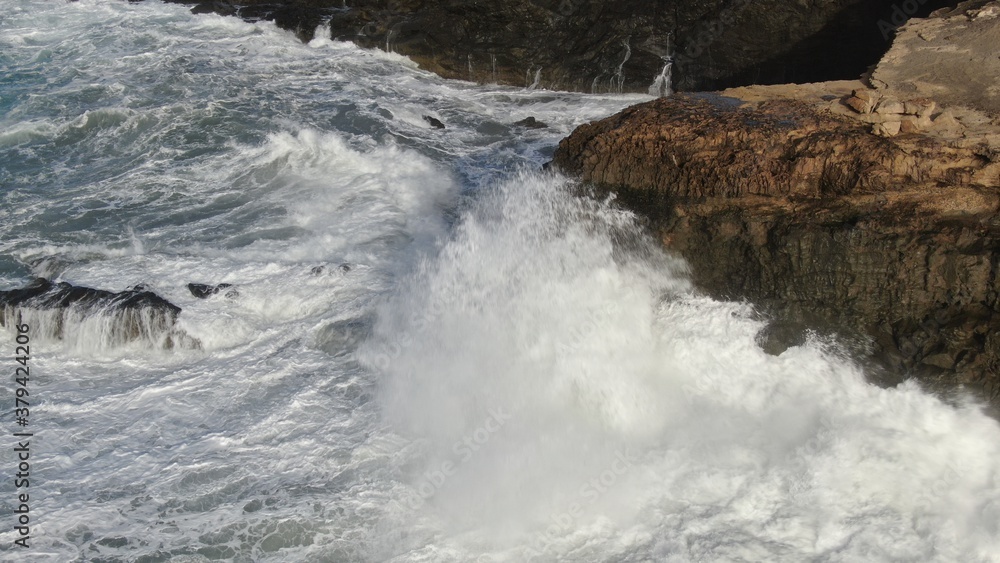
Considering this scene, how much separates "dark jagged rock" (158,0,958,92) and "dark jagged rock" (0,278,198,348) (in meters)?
8.08

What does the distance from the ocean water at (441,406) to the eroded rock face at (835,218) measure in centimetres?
A: 30

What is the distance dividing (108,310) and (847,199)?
667 centimetres

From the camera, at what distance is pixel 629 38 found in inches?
551

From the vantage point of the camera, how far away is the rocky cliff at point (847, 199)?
5.95 m

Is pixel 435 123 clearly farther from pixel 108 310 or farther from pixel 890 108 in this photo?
pixel 890 108

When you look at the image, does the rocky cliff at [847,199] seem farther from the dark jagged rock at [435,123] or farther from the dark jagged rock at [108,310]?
the dark jagged rock at [435,123]

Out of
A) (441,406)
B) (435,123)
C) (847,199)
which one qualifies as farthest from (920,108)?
(435,123)

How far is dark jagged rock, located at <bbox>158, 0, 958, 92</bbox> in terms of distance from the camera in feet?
41.7

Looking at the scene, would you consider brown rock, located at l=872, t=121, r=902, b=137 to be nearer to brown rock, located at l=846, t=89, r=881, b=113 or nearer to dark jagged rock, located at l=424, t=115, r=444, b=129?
brown rock, located at l=846, t=89, r=881, b=113

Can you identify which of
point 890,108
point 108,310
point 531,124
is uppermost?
point 890,108

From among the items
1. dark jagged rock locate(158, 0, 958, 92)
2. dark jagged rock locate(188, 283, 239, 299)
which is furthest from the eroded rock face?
dark jagged rock locate(158, 0, 958, 92)

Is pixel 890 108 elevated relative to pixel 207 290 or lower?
elevated

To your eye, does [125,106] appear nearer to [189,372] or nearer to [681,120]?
[189,372]

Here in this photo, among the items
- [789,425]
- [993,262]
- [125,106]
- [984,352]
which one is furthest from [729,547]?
[125,106]
